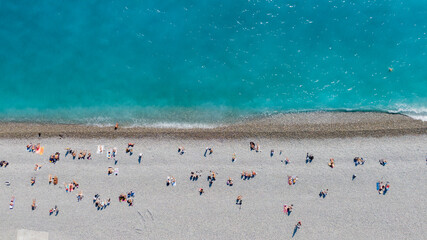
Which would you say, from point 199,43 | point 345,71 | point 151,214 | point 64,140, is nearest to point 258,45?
point 199,43

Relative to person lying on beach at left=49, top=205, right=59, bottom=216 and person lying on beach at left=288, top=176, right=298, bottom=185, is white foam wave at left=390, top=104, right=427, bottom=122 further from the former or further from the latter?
person lying on beach at left=49, top=205, right=59, bottom=216

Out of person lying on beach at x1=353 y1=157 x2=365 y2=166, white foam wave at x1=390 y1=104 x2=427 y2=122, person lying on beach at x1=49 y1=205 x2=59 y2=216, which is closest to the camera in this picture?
person lying on beach at x1=49 y1=205 x2=59 y2=216

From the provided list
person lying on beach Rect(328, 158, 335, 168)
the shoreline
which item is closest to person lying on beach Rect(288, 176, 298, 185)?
person lying on beach Rect(328, 158, 335, 168)

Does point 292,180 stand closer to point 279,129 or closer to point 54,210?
point 279,129

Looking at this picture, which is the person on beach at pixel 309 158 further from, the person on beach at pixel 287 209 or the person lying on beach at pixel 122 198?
the person lying on beach at pixel 122 198

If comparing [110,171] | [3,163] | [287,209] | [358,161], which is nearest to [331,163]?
[358,161]

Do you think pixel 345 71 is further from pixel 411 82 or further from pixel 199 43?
pixel 199 43
